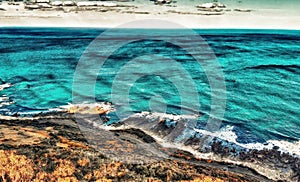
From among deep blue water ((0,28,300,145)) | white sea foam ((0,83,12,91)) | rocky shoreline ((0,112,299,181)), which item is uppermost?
rocky shoreline ((0,112,299,181))

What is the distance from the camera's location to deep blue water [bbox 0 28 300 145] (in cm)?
991

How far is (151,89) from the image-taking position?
13352 millimetres

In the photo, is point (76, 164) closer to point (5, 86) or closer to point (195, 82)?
point (5, 86)

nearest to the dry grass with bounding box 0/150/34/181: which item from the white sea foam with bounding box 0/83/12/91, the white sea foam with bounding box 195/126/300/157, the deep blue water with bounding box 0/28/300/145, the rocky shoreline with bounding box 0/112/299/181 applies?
the rocky shoreline with bounding box 0/112/299/181

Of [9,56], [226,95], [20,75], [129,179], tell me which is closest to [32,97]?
[20,75]

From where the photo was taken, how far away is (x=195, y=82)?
1479 centimetres

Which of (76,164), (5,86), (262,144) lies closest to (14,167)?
(76,164)

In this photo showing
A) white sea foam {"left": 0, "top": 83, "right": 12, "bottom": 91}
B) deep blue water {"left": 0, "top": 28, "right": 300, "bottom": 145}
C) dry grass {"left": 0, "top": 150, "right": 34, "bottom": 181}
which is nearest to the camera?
dry grass {"left": 0, "top": 150, "right": 34, "bottom": 181}

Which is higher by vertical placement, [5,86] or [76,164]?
[76,164]

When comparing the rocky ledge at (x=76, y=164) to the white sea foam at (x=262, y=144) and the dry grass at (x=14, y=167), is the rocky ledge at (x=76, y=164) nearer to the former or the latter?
the dry grass at (x=14, y=167)

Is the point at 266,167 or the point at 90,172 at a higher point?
the point at 90,172

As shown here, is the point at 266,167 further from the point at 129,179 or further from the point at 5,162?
the point at 5,162

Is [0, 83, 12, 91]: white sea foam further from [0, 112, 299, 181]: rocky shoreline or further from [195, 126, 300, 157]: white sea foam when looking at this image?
[195, 126, 300, 157]: white sea foam

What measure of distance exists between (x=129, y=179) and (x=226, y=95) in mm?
9145
